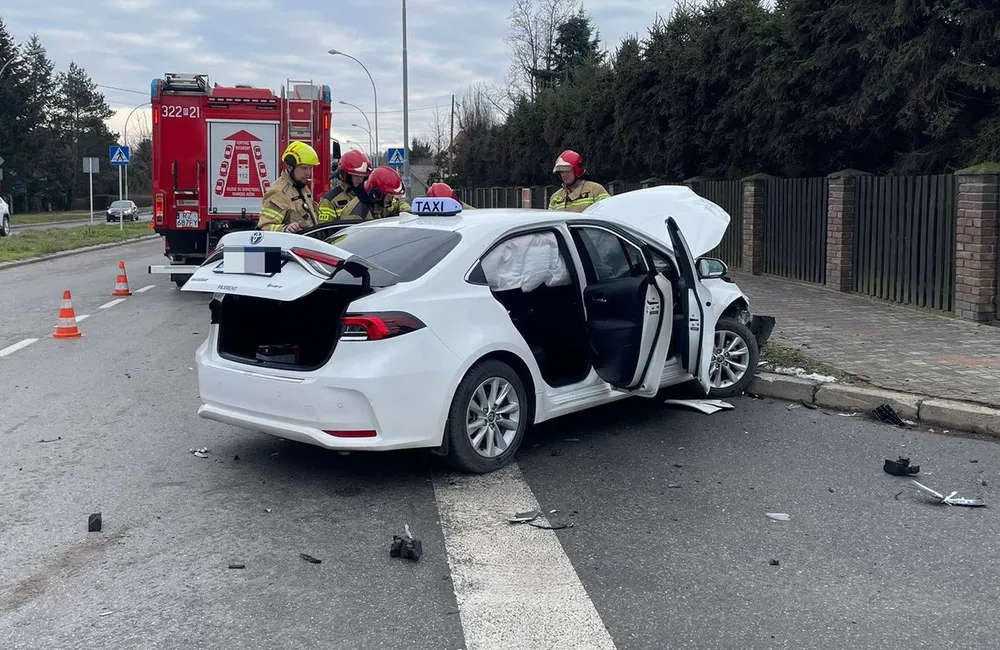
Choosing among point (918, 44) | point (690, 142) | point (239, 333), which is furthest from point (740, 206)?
point (239, 333)

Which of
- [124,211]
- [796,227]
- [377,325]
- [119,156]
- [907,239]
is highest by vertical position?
[119,156]

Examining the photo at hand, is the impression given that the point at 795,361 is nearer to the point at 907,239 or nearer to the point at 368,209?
the point at 368,209

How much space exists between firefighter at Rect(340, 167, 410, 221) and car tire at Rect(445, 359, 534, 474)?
133 inches

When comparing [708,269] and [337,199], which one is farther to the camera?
[337,199]

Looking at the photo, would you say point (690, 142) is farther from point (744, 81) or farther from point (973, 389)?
point (973, 389)

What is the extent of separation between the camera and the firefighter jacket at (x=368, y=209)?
8750 millimetres

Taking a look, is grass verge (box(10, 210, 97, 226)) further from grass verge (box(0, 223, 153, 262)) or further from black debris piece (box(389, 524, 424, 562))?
black debris piece (box(389, 524, 424, 562))

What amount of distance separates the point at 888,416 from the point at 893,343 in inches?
101

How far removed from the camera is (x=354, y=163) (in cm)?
884

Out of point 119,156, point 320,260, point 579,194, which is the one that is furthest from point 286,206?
point 119,156

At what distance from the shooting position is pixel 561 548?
14.6 feet

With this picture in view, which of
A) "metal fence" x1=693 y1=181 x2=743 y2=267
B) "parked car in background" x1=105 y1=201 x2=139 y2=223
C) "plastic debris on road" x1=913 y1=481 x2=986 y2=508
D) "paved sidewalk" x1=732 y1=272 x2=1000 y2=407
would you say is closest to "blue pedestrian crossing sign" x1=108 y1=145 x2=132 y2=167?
"metal fence" x1=693 y1=181 x2=743 y2=267

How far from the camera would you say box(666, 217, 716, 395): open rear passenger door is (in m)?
6.54

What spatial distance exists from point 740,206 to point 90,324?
10.9 meters
